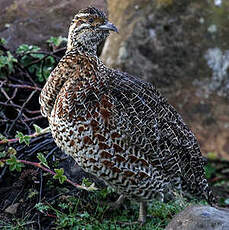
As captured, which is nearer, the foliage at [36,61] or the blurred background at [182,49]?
the foliage at [36,61]

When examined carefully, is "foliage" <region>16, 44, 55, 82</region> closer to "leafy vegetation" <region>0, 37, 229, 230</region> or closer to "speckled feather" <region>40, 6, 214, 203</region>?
"leafy vegetation" <region>0, 37, 229, 230</region>

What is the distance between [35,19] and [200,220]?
4786 mm

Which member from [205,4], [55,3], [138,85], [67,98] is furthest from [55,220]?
[205,4]

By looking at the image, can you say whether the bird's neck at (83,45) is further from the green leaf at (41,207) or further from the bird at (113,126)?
the green leaf at (41,207)

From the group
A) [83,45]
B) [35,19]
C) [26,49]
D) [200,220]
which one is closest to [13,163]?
[83,45]

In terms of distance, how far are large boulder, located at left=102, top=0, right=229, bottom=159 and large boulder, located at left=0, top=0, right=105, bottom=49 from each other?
815 mm

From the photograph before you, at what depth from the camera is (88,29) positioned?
4441mm

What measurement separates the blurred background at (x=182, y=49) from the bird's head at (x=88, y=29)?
2653 mm

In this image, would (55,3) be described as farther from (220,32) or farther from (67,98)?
(67,98)

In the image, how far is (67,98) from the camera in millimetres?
4305

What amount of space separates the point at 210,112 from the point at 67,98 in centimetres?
364

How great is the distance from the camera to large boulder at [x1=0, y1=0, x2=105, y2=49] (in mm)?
6930

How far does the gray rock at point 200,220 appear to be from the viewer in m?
3.42

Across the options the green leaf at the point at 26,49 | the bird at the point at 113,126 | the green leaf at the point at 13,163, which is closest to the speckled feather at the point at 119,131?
the bird at the point at 113,126
